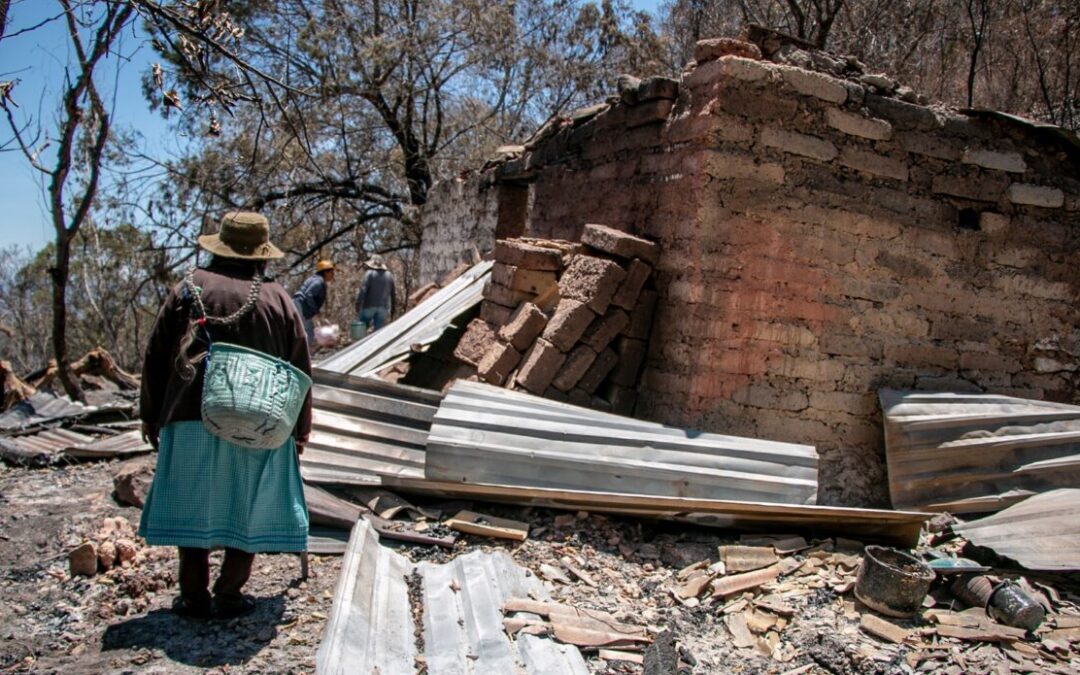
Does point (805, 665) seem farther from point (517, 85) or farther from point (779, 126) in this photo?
point (517, 85)

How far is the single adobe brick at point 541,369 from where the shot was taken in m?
5.14

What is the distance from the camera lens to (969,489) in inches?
201

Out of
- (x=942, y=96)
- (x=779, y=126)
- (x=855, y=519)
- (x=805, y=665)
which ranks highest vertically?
(x=942, y=96)

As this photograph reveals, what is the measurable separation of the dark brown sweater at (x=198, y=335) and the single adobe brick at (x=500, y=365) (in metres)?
2.17

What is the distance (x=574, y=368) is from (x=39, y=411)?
4.25m

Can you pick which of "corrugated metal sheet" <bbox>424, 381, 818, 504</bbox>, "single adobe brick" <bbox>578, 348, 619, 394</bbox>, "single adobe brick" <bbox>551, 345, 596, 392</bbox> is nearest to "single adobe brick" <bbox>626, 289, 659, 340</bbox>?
"single adobe brick" <bbox>578, 348, 619, 394</bbox>

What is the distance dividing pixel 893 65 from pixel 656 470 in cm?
903

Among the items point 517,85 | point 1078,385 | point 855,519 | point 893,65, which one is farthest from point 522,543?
point 517,85

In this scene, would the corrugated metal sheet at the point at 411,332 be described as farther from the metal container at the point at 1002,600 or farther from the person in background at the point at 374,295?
the metal container at the point at 1002,600

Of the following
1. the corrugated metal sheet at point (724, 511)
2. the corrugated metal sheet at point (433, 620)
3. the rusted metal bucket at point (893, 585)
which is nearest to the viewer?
the corrugated metal sheet at point (433, 620)

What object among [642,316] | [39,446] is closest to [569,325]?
[642,316]

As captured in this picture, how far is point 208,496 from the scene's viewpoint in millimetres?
3080

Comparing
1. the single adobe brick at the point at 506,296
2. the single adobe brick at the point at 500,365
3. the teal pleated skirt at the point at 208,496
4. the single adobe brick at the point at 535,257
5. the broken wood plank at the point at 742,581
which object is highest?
the single adobe brick at the point at 535,257

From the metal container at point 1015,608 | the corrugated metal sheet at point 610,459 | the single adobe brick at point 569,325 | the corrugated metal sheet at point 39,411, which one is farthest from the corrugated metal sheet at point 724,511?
the corrugated metal sheet at point 39,411
